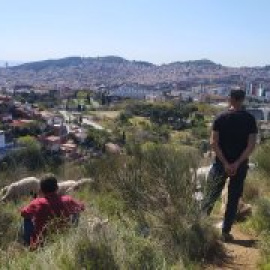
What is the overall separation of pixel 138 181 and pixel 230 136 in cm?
93

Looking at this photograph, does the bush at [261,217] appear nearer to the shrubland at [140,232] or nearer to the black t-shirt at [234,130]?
the black t-shirt at [234,130]

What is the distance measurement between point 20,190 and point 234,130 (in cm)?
306

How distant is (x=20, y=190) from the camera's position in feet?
21.7

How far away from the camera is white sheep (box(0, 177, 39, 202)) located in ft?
21.2

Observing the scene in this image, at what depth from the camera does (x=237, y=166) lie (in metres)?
4.44

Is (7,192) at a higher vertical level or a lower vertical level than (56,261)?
lower

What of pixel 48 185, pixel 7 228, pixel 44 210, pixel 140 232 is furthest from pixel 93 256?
pixel 7 228

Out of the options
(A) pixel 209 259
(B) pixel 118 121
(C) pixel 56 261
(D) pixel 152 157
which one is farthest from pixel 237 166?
(B) pixel 118 121

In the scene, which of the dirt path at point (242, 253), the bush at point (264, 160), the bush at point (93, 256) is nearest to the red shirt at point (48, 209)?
the dirt path at point (242, 253)

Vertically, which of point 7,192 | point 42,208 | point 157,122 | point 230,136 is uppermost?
point 230,136

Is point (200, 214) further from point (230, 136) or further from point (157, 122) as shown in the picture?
point (157, 122)

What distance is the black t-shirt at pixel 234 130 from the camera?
4504mm

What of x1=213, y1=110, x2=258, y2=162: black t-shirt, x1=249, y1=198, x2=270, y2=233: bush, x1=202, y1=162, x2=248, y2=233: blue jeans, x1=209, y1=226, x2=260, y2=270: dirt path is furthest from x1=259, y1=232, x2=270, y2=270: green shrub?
x1=213, y1=110, x2=258, y2=162: black t-shirt

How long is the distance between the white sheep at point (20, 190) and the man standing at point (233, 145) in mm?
2762
